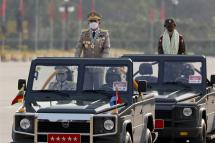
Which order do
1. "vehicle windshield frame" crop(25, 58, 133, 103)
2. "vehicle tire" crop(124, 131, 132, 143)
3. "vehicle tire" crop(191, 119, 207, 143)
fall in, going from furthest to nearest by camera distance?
"vehicle tire" crop(191, 119, 207, 143), "vehicle windshield frame" crop(25, 58, 133, 103), "vehicle tire" crop(124, 131, 132, 143)

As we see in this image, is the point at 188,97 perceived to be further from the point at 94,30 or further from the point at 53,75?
the point at 53,75

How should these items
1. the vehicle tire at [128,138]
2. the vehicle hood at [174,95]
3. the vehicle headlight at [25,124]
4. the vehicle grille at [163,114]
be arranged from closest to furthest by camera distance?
the vehicle headlight at [25,124], the vehicle tire at [128,138], the vehicle grille at [163,114], the vehicle hood at [174,95]

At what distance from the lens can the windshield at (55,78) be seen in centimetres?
1202

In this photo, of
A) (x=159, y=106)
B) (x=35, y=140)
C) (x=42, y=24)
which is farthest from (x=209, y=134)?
(x=42, y=24)

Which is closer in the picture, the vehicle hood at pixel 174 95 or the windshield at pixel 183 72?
the vehicle hood at pixel 174 95

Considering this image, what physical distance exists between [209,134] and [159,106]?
203 cm

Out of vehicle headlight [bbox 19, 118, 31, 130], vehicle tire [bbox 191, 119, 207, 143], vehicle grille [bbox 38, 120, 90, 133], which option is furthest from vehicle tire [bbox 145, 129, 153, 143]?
vehicle headlight [bbox 19, 118, 31, 130]

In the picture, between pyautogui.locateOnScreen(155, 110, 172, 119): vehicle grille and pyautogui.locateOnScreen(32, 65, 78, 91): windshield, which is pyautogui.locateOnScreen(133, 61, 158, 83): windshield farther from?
pyautogui.locateOnScreen(32, 65, 78, 91): windshield

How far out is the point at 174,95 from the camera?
1438 cm

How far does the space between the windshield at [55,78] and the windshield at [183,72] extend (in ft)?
10.9

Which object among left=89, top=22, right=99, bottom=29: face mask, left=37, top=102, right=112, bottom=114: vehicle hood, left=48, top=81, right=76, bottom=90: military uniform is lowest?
left=37, top=102, right=112, bottom=114: vehicle hood

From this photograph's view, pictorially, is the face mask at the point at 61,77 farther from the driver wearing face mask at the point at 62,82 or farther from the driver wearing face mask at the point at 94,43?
the driver wearing face mask at the point at 94,43

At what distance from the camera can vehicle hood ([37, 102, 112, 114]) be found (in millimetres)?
10930

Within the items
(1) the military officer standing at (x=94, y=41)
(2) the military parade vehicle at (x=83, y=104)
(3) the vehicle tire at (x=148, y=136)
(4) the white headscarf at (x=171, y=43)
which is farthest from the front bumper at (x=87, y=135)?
(4) the white headscarf at (x=171, y=43)
